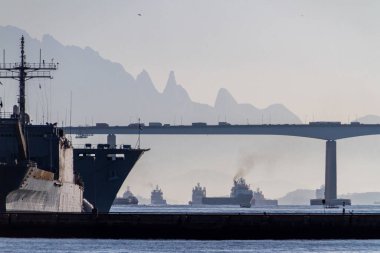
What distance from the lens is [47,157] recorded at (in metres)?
122

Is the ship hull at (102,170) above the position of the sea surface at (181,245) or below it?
above

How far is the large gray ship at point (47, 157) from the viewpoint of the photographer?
102 meters

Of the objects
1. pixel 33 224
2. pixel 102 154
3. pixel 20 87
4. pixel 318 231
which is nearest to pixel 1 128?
pixel 20 87

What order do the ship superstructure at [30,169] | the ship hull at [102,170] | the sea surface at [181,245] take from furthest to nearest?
the ship hull at [102,170]
the ship superstructure at [30,169]
the sea surface at [181,245]

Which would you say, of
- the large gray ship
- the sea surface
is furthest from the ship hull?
the sea surface

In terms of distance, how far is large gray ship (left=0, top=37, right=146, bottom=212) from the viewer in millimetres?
102250

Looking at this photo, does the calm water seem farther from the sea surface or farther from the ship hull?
the ship hull

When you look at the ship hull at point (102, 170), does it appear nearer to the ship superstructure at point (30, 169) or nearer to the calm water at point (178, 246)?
the ship superstructure at point (30, 169)

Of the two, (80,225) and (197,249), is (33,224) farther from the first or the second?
(197,249)

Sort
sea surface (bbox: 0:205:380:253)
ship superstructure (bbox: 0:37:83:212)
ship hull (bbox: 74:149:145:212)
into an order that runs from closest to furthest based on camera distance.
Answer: sea surface (bbox: 0:205:380:253)
ship superstructure (bbox: 0:37:83:212)
ship hull (bbox: 74:149:145:212)

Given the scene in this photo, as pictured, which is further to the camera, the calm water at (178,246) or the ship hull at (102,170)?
the ship hull at (102,170)

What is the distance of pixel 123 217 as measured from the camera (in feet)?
307

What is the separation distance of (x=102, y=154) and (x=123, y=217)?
6267 centimetres

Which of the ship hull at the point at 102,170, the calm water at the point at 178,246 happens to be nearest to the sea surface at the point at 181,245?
the calm water at the point at 178,246
